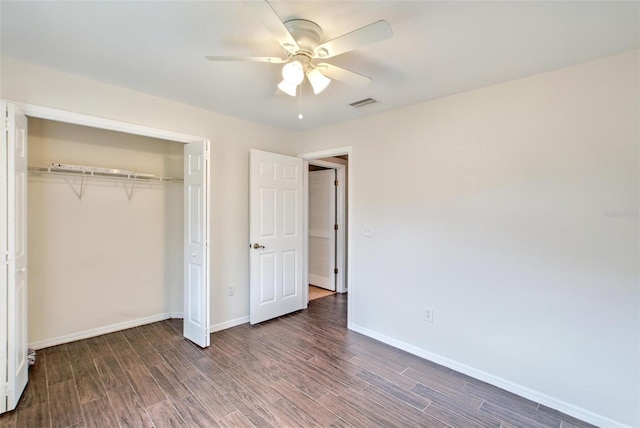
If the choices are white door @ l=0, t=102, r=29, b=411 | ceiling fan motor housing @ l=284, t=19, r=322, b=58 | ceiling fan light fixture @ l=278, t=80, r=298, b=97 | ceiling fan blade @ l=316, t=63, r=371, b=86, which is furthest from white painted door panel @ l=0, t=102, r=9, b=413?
ceiling fan blade @ l=316, t=63, r=371, b=86

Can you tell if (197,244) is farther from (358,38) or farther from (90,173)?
(358,38)

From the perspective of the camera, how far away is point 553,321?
2189 millimetres

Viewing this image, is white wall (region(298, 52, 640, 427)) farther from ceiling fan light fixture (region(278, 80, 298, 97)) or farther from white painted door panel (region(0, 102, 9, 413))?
white painted door panel (region(0, 102, 9, 413))

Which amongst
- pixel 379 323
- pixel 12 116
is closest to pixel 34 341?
pixel 12 116

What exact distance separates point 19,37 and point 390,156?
3019mm

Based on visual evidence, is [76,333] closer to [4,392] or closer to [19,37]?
[4,392]

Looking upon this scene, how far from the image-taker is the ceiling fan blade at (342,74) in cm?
183

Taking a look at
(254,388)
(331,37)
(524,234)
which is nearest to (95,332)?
(254,388)

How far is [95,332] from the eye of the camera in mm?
3191

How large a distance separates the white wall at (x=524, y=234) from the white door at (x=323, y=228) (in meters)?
1.83

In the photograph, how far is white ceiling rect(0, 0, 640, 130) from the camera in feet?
5.17

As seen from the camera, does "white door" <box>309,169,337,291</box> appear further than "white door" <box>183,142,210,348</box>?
Yes

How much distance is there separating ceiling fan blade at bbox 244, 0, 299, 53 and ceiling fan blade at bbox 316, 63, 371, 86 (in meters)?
0.23

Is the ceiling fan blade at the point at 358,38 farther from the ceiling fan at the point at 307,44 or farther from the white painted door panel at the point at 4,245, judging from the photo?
the white painted door panel at the point at 4,245
